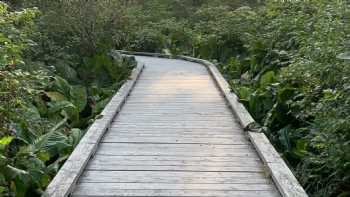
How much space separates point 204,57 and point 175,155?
12.9 meters

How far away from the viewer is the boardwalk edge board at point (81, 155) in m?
4.19

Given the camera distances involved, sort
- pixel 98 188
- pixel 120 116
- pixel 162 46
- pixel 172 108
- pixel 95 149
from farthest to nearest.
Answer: pixel 162 46 < pixel 172 108 < pixel 120 116 < pixel 95 149 < pixel 98 188

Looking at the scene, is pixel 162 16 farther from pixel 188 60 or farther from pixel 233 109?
pixel 233 109

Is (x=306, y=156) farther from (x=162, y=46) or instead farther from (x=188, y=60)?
(x=162, y=46)

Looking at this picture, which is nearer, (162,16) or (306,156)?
(306,156)

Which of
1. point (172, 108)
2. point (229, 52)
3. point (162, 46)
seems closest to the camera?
point (172, 108)

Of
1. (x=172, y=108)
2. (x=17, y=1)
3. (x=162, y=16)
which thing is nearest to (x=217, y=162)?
(x=172, y=108)

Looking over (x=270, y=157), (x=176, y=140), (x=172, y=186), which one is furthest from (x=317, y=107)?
(x=176, y=140)

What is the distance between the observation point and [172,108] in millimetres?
8242

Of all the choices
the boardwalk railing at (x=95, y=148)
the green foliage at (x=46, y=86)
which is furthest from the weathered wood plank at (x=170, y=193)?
the green foliage at (x=46, y=86)

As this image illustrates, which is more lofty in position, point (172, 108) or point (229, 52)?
point (172, 108)

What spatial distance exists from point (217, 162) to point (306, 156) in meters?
1.06

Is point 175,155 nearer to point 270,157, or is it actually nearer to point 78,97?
point 270,157

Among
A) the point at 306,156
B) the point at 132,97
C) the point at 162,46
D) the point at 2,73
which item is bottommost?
the point at 162,46
